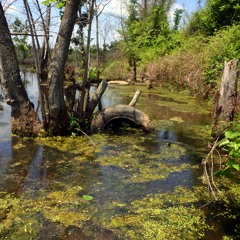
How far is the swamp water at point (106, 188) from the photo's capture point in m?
3.13

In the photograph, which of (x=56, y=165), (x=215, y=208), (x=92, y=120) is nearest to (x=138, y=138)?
(x=92, y=120)

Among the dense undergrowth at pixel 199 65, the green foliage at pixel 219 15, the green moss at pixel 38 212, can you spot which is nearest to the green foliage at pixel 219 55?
the dense undergrowth at pixel 199 65

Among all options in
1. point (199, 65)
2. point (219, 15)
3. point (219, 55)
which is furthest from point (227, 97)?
point (219, 15)

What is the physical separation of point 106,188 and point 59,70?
2.88m

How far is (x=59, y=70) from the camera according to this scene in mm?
5938

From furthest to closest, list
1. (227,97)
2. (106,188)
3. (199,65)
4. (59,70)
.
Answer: (199,65) → (227,97) → (59,70) → (106,188)

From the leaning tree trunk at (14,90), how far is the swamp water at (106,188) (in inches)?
13.0

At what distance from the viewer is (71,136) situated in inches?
249

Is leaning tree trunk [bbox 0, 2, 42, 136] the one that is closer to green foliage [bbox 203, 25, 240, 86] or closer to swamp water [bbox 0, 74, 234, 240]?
swamp water [bbox 0, 74, 234, 240]

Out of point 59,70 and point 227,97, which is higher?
point 59,70

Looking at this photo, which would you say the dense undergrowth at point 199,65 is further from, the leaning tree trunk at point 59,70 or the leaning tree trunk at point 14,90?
the leaning tree trunk at point 14,90

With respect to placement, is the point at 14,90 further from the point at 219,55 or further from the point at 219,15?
the point at 219,15

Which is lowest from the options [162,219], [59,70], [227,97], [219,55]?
[162,219]

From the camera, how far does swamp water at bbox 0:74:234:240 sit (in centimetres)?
313
